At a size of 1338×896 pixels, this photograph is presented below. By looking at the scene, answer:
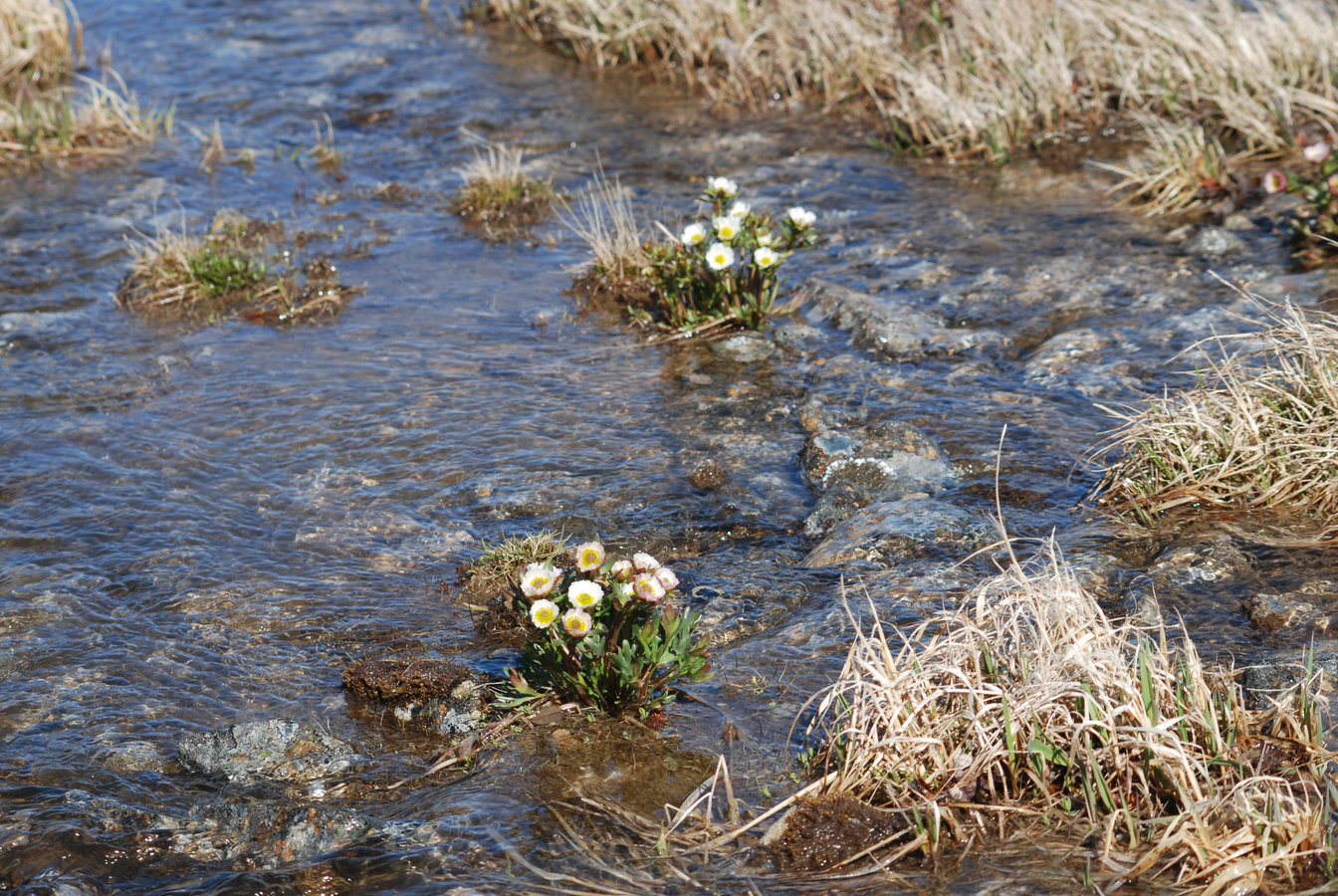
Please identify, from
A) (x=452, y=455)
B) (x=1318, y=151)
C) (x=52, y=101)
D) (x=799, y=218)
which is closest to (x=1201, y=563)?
(x=799, y=218)

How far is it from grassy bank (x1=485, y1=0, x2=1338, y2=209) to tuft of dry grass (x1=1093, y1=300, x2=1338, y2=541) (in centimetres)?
370

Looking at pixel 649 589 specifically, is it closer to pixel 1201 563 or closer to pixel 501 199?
pixel 1201 563

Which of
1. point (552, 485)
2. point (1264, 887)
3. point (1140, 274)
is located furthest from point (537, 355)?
point (1264, 887)

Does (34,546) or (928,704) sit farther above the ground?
(928,704)

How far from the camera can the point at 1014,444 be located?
18.3 ft

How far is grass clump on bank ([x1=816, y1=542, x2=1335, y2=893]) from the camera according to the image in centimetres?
299

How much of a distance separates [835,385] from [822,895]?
3741 mm

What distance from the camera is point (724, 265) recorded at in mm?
6715

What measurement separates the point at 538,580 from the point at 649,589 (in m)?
0.38

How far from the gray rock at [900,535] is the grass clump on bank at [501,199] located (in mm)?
4814

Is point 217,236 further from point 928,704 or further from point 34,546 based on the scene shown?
point 928,704

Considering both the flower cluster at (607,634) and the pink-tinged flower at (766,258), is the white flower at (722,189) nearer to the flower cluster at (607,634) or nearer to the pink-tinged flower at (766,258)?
the pink-tinged flower at (766,258)

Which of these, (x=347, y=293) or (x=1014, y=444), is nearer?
(x=1014, y=444)

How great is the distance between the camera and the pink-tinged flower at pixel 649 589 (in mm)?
3568
